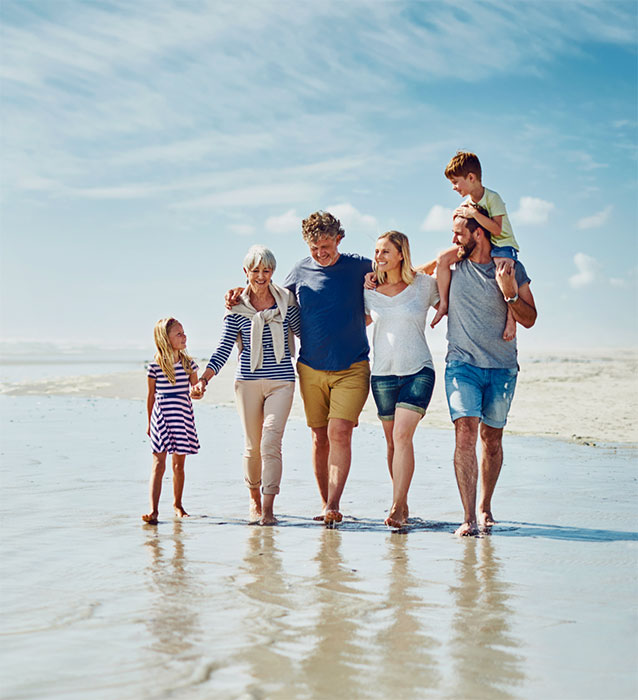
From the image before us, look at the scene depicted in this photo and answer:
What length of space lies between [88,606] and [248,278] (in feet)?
9.85

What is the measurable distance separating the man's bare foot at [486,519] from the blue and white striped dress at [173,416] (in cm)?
219

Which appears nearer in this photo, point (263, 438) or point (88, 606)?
point (88, 606)

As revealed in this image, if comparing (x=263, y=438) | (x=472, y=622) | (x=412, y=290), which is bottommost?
(x=472, y=622)

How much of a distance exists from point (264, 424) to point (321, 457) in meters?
0.55

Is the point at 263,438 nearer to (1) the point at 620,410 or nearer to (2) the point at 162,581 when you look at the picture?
(2) the point at 162,581

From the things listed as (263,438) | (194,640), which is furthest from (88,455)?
(194,640)

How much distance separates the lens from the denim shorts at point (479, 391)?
5793mm

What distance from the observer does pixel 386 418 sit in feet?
20.1

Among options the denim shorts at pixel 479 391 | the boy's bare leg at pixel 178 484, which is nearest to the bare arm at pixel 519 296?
the denim shorts at pixel 479 391

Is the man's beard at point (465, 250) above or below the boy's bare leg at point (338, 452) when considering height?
above

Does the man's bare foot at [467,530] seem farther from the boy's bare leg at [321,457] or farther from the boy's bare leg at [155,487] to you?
the boy's bare leg at [155,487]

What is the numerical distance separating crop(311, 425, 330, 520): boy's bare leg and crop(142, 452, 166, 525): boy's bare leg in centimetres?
117

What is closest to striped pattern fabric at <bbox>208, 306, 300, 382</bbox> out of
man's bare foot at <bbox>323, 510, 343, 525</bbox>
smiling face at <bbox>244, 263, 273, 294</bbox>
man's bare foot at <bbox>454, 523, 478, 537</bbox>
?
smiling face at <bbox>244, 263, 273, 294</bbox>

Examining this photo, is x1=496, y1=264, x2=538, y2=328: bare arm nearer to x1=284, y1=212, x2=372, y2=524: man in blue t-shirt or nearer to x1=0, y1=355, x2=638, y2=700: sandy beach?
x1=284, y1=212, x2=372, y2=524: man in blue t-shirt
